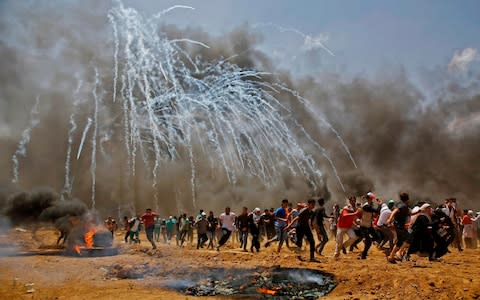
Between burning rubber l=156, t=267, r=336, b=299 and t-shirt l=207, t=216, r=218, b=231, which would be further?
t-shirt l=207, t=216, r=218, b=231

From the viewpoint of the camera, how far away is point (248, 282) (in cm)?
998

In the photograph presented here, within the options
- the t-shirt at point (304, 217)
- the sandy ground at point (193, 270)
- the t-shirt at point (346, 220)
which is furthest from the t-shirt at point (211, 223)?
the t-shirt at point (346, 220)

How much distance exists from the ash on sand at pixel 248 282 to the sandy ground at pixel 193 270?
27cm

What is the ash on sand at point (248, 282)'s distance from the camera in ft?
29.8

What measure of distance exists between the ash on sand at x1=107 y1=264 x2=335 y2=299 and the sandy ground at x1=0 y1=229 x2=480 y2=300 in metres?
0.27

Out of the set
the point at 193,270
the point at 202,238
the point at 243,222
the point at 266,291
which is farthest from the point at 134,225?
the point at 266,291

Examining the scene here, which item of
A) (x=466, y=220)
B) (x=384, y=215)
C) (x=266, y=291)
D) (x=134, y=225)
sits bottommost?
(x=266, y=291)

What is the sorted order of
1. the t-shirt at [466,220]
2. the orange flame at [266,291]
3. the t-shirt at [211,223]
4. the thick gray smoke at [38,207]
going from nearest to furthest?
the orange flame at [266,291], the t-shirt at [466,220], the t-shirt at [211,223], the thick gray smoke at [38,207]

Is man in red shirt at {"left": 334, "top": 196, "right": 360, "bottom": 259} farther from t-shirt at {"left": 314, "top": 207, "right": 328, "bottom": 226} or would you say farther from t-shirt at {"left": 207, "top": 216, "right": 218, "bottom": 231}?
t-shirt at {"left": 207, "top": 216, "right": 218, "bottom": 231}

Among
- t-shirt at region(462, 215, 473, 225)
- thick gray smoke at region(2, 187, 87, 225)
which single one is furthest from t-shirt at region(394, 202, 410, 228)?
thick gray smoke at region(2, 187, 87, 225)

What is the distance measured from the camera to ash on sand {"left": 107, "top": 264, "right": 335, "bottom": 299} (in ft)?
29.8

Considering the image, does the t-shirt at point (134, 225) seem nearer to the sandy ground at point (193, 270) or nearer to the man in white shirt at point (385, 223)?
the sandy ground at point (193, 270)

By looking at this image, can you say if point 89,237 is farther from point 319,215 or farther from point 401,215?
point 401,215

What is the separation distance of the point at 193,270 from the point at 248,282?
2.15 m
